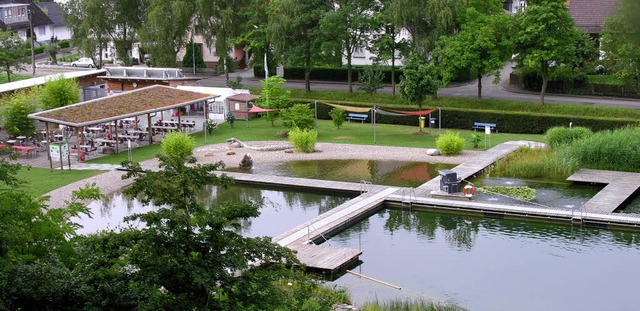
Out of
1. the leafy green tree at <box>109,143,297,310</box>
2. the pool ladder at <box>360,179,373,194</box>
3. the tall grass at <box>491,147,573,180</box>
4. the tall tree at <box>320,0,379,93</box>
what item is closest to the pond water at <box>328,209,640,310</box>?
the pool ladder at <box>360,179,373,194</box>

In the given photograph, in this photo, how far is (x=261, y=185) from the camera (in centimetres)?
2964

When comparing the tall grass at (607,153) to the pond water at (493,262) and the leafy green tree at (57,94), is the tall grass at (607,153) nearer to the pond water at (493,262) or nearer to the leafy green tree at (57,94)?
the pond water at (493,262)

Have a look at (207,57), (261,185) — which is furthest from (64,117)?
(207,57)

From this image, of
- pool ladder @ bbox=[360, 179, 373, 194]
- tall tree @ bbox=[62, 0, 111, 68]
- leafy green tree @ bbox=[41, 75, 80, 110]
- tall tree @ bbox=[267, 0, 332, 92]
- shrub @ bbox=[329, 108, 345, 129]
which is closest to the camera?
pool ladder @ bbox=[360, 179, 373, 194]

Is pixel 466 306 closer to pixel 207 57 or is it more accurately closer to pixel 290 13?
pixel 290 13

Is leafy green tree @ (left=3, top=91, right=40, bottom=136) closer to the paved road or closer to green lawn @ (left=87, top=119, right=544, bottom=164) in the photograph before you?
green lawn @ (left=87, top=119, right=544, bottom=164)

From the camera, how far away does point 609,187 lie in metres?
27.4

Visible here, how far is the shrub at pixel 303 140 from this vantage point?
34312 millimetres

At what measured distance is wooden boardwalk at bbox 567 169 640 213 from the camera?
995 inches

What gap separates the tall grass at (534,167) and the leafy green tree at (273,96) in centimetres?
1262

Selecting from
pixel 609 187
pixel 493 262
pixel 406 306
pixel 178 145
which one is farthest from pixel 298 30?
pixel 406 306

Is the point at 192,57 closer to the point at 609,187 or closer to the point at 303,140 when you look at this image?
the point at 303,140

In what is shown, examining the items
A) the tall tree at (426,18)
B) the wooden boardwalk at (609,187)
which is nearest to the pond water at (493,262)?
the wooden boardwalk at (609,187)

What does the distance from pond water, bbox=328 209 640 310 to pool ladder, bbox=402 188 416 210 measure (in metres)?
0.57
